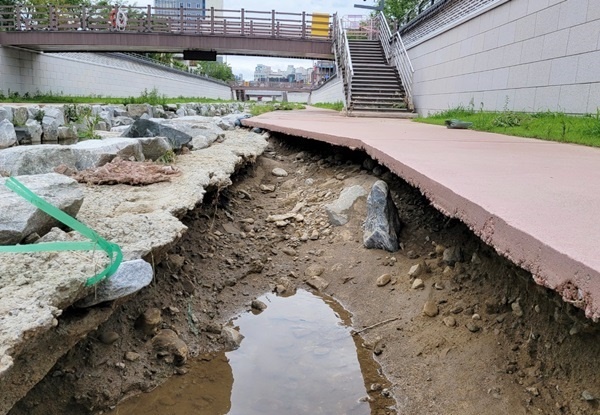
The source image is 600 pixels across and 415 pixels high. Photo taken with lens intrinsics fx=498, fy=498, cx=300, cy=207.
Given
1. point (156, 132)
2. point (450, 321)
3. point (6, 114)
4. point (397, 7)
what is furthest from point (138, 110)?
point (397, 7)

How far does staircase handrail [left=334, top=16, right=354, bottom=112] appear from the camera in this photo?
15.0 m

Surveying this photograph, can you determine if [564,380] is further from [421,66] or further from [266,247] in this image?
[421,66]

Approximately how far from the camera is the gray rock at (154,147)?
4.88 m

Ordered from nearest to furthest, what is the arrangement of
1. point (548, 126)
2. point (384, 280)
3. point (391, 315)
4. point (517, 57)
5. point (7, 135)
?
point (391, 315) < point (384, 280) < point (548, 126) < point (7, 135) < point (517, 57)

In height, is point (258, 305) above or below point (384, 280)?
below

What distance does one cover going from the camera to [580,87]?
6.47m

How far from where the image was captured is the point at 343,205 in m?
4.30

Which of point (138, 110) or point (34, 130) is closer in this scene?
point (34, 130)

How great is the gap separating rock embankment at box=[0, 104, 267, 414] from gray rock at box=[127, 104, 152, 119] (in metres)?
8.37

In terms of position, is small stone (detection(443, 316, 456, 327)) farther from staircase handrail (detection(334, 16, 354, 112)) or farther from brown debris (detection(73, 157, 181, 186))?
staircase handrail (detection(334, 16, 354, 112))

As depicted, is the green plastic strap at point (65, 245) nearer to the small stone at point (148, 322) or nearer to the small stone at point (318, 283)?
the small stone at point (148, 322)

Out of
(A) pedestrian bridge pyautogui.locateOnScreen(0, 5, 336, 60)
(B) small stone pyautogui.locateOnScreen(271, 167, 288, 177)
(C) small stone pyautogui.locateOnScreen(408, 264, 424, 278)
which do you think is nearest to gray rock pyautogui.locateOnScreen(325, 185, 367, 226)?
(C) small stone pyautogui.locateOnScreen(408, 264, 424, 278)

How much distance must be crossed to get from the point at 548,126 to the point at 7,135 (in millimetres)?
8257

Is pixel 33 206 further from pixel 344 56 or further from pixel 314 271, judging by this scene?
pixel 344 56
